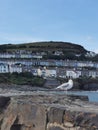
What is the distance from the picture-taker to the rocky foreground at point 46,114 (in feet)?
16.8

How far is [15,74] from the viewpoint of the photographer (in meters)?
110

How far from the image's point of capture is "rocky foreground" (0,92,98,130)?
5117mm

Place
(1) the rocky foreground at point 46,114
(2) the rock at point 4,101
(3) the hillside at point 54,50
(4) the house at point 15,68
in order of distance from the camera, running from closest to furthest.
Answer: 1. (1) the rocky foreground at point 46,114
2. (2) the rock at point 4,101
3. (4) the house at point 15,68
4. (3) the hillside at point 54,50

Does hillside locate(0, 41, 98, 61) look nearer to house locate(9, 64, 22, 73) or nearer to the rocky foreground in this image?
house locate(9, 64, 22, 73)

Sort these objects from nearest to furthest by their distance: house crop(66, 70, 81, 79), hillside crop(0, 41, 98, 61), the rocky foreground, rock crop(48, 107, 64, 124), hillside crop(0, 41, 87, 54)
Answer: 1. the rocky foreground
2. rock crop(48, 107, 64, 124)
3. house crop(66, 70, 81, 79)
4. hillside crop(0, 41, 98, 61)
5. hillside crop(0, 41, 87, 54)

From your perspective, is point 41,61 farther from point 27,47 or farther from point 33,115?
point 33,115

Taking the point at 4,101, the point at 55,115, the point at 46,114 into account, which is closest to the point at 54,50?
the point at 4,101

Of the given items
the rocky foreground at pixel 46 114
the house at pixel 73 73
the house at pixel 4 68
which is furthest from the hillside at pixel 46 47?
the rocky foreground at pixel 46 114

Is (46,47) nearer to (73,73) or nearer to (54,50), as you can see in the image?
(54,50)

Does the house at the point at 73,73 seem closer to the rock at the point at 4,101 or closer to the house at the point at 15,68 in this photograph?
the house at the point at 15,68

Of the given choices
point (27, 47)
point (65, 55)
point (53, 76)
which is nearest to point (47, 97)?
point (53, 76)

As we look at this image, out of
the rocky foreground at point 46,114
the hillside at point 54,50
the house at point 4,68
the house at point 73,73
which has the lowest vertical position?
the house at point 73,73

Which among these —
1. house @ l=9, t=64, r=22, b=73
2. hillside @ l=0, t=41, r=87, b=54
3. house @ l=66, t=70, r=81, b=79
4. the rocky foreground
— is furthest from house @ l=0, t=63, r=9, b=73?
the rocky foreground

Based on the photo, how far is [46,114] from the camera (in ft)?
18.3
